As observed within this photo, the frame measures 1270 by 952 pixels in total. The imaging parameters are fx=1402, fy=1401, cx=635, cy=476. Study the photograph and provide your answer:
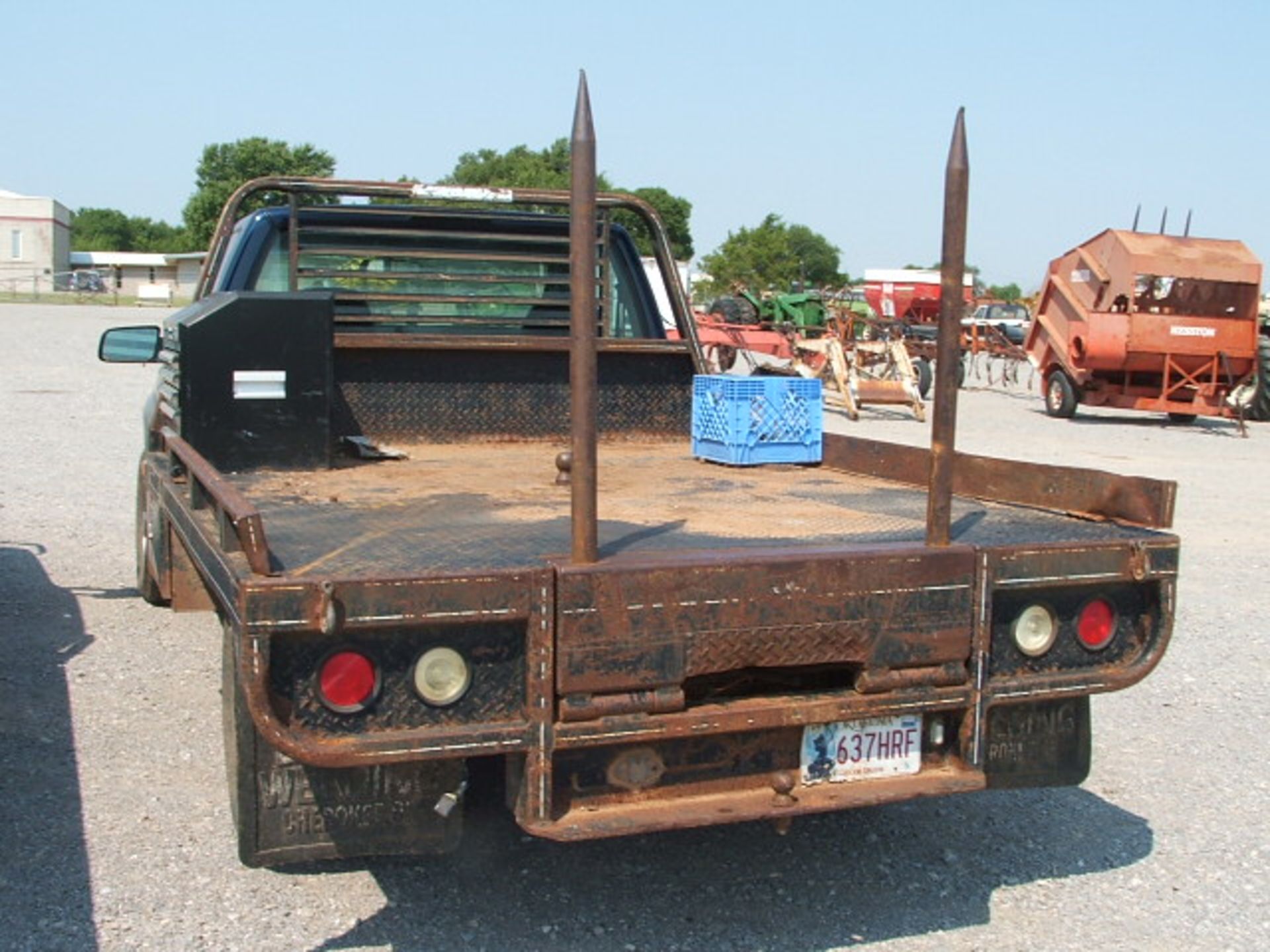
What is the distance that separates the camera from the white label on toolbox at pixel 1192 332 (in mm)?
17156

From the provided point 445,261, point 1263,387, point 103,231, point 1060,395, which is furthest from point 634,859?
point 103,231

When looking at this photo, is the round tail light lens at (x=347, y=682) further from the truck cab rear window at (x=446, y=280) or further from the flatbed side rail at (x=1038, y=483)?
the truck cab rear window at (x=446, y=280)

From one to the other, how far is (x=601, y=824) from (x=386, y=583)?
74cm

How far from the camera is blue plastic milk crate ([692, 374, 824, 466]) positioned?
5324mm

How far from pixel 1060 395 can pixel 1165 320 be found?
2321mm

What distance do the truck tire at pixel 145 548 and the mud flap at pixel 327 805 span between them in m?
2.41

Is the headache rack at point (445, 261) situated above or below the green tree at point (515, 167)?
below

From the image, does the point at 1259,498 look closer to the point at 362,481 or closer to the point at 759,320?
the point at 362,481

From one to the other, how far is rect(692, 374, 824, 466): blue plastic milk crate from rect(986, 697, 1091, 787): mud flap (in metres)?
1.90

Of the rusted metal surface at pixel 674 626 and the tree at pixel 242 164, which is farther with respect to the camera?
the tree at pixel 242 164

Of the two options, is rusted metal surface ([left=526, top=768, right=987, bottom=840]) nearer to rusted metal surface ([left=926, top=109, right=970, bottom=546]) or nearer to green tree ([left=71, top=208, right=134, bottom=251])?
rusted metal surface ([left=926, top=109, right=970, bottom=546])

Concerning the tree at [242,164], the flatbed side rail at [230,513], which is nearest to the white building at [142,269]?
the tree at [242,164]

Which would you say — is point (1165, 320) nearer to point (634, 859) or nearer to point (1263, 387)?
point (1263, 387)

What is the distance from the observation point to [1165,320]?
17.2 meters
